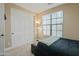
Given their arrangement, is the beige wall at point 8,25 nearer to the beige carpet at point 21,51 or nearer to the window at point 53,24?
the beige carpet at point 21,51

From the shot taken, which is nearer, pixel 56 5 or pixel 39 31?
pixel 56 5

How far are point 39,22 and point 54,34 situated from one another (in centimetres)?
37

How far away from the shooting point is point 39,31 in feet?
6.66

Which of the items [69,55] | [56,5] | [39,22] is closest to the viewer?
[69,55]

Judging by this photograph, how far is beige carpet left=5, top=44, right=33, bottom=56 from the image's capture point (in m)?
1.88

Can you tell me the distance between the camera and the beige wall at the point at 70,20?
1817 millimetres

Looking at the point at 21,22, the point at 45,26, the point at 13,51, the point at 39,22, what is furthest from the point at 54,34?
the point at 13,51

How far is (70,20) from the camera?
6.11ft

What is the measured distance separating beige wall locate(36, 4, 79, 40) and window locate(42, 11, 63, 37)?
0.28 feet

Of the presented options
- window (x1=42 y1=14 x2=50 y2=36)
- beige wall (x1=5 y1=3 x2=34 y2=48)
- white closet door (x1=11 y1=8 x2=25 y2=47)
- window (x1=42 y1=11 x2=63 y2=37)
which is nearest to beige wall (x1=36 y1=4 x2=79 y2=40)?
window (x1=42 y1=11 x2=63 y2=37)

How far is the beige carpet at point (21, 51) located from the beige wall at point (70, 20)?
0.74 meters

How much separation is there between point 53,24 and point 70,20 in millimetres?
317

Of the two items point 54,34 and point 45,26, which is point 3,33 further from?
point 54,34

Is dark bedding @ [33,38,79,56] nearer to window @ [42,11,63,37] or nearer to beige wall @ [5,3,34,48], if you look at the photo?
window @ [42,11,63,37]
